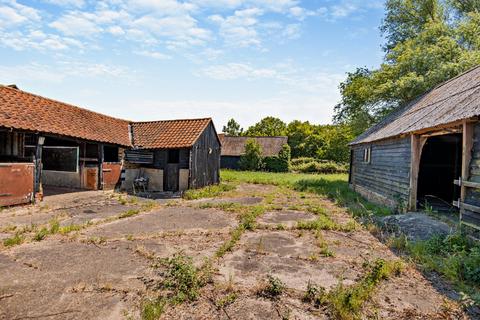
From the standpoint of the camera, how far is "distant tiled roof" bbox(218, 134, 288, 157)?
127 ft

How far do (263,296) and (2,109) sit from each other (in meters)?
11.8

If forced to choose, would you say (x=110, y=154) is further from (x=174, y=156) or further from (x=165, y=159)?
(x=174, y=156)

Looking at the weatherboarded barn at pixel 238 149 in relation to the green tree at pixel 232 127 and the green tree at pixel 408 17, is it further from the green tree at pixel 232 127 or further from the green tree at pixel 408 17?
the green tree at pixel 232 127

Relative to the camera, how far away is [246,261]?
5.61 meters

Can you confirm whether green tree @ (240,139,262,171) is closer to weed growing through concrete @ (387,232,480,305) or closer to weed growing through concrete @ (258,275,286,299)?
weed growing through concrete @ (387,232,480,305)

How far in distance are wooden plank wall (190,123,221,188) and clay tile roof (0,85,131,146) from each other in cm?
409

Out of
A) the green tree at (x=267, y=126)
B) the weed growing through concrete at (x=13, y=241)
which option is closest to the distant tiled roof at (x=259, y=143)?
the weed growing through concrete at (x=13, y=241)

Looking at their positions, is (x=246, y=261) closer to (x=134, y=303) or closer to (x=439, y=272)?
(x=134, y=303)

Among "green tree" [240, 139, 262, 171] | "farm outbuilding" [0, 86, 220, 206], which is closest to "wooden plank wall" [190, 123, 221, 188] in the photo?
"farm outbuilding" [0, 86, 220, 206]

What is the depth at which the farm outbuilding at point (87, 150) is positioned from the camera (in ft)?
34.7

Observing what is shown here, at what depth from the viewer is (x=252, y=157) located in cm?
3619

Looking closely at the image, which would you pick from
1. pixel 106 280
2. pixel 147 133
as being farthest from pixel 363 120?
pixel 106 280

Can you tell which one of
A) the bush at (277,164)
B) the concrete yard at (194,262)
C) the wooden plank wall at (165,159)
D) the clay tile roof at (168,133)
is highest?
the clay tile roof at (168,133)

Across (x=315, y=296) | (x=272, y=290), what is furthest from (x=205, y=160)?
(x=315, y=296)
